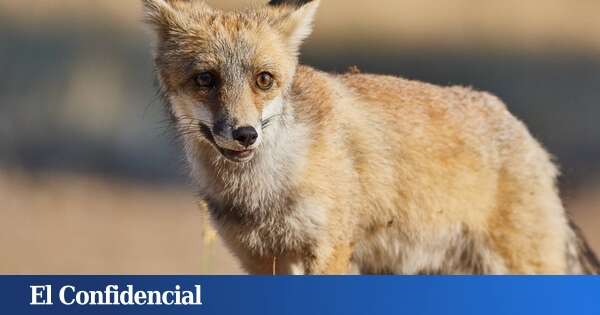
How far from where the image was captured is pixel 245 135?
5.61m

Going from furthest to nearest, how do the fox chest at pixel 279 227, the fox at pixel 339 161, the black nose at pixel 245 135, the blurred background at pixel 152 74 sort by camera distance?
1. the blurred background at pixel 152 74
2. the fox chest at pixel 279 227
3. the fox at pixel 339 161
4. the black nose at pixel 245 135

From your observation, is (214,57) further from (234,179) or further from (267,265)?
(267,265)

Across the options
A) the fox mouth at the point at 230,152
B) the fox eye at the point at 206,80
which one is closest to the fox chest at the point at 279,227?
the fox mouth at the point at 230,152

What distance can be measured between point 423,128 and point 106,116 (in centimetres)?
333

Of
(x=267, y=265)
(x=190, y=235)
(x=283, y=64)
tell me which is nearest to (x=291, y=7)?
(x=283, y=64)

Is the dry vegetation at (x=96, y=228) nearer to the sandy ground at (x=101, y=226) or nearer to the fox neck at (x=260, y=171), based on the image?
the sandy ground at (x=101, y=226)

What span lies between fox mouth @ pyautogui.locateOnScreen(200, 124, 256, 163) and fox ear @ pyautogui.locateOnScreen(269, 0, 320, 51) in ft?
2.11

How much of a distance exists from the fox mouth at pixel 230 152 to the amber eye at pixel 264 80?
31 cm

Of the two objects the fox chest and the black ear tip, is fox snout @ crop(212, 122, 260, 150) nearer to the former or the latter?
the fox chest

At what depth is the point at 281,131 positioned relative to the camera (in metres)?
6.12

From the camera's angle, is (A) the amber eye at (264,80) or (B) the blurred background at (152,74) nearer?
(A) the amber eye at (264,80)

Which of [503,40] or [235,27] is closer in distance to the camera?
[235,27]

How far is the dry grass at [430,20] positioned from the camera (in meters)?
9.20

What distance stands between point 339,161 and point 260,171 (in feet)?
1.40
